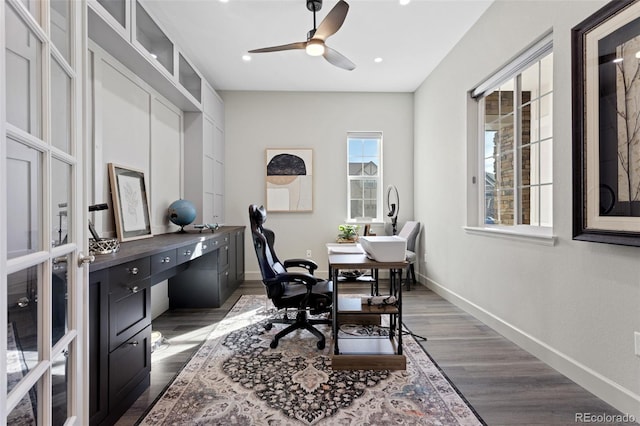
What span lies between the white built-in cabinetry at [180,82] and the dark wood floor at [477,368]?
5.55 feet

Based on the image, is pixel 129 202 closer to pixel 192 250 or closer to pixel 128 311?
pixel 192 250

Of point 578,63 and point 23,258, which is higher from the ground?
point 578,63

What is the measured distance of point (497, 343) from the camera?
2631 mm

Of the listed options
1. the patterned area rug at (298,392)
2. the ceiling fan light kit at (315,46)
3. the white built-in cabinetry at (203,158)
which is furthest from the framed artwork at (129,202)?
the ceiling fan light kit at (315,46)

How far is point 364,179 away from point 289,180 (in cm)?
123

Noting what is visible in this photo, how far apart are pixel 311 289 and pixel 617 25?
98.1 inches

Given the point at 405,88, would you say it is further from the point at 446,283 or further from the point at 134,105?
the point at 134,105

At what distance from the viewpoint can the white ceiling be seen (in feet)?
9.50

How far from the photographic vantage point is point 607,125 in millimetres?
1771

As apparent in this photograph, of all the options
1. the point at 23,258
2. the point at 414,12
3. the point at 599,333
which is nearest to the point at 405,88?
the point at 414,12

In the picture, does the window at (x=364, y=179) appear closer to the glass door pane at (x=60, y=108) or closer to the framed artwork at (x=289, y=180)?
the framed artwork at (x=289, y=180)

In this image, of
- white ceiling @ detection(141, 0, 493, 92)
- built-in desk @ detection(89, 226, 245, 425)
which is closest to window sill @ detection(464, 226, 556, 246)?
white ceiling @ detection(141, 0, 493, 92)

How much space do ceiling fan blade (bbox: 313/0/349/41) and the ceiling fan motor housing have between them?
0.34 m

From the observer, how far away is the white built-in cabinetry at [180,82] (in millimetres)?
2277
